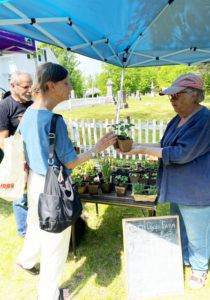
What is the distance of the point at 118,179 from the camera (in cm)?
249

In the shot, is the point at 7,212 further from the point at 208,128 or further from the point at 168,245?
the point at 208,128

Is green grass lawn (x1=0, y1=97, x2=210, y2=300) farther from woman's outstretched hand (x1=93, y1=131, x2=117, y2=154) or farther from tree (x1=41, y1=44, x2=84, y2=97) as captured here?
tree (x1=41, y1=44, x2=84, y2=97)

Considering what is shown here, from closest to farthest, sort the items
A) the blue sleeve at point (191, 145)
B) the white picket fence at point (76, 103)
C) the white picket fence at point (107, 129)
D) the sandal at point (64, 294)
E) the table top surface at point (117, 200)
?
1. the blue sleeve at point (191, 145)
2. the sandal at point (64, 294)
3. the table top surface at point (117, 200)
4. the white picket fence at point (107, 129)
5. the white picket fence at point (76, 103)

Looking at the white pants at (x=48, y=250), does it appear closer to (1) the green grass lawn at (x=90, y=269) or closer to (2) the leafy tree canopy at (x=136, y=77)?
(1) the green grass lawn at (x=90, y=269)

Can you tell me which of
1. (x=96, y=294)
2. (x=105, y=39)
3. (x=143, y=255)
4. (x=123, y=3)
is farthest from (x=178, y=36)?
(x=96, y=294)

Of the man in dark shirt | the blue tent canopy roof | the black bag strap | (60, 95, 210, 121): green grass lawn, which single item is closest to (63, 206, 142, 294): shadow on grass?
the man in dark shirt

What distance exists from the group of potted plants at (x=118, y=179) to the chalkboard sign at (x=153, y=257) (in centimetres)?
30

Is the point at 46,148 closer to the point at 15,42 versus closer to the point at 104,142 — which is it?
the point at 104,142

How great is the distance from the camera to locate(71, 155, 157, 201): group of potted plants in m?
2.26

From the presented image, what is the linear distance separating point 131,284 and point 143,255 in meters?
0.27

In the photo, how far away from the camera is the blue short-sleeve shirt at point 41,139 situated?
1448mm

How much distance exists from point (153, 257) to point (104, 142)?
120cm

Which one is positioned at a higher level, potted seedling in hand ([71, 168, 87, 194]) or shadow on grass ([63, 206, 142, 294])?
potted seedling in hand ([71, 168, 87, 194])

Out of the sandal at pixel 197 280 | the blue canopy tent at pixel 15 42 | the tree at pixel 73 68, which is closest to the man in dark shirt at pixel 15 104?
the blue canopy tent at pixel 15 42
